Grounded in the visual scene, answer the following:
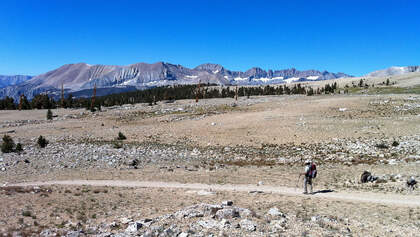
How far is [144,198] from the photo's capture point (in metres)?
18.1

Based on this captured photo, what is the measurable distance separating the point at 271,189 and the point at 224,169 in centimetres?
753

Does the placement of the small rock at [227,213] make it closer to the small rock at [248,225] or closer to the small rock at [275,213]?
the small rock at [248,225]

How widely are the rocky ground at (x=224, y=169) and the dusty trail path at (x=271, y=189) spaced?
1015 mm

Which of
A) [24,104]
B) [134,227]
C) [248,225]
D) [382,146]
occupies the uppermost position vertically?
[24,104]

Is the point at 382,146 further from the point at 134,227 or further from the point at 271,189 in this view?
the point at 134,227

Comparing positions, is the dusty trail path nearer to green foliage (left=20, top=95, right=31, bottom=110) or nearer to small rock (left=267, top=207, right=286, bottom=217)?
small rock (left=267, top=207, right=286, bottom=217)

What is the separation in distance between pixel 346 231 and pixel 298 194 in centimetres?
666

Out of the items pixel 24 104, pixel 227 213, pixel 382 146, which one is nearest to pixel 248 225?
pixel 227 213

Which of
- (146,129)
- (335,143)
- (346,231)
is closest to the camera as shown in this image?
(346,231)

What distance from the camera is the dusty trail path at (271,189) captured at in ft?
53.7

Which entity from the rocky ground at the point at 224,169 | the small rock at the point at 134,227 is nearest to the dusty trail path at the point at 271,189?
the rocky ground at the point at 224,169

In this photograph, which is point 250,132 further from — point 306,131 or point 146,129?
point 146,129

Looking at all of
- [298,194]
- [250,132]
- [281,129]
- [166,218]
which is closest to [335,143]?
[281,129]

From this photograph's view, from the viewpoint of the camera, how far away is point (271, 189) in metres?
19.9
